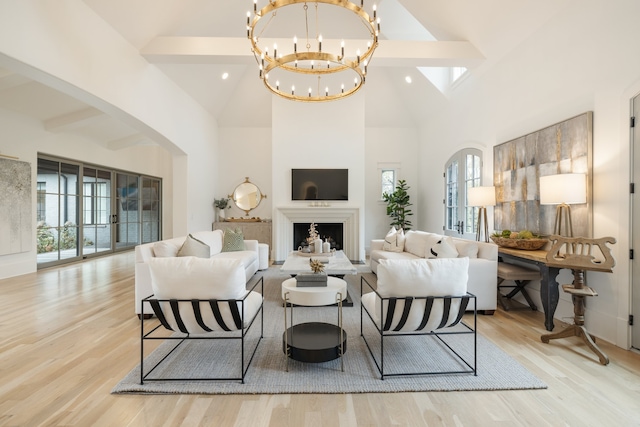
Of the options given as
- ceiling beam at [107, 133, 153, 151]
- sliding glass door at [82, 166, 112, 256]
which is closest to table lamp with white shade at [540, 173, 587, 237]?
ceiling beam at [107, 133, 153, 151]

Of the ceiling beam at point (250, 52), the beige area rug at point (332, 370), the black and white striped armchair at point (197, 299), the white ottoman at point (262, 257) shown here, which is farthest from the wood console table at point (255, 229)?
the black and white striped armchair at point (197, 299)

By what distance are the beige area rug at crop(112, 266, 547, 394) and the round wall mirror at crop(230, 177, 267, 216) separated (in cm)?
591

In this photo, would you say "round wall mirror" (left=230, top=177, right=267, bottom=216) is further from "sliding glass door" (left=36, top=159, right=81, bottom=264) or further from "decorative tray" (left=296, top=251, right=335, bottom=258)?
"decorative tray" (left=296, top=251, right=335, bottom=258)

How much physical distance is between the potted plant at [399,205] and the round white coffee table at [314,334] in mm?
5004

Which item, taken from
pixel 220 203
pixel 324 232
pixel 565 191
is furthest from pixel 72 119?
pixel 565 191

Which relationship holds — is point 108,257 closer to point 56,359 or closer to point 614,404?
point 56,359

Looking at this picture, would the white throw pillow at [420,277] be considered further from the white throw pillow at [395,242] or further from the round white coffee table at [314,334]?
the white throw pillow at [395,242]

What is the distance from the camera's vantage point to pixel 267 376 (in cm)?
231

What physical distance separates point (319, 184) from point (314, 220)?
83 centimetres

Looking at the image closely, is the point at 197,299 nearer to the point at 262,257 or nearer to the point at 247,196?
the point at 262,257

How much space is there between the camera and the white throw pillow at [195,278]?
2223 mm

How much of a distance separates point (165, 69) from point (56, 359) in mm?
4736

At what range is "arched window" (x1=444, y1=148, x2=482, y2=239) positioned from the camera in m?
5.56

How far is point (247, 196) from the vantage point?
8711 millimetres
